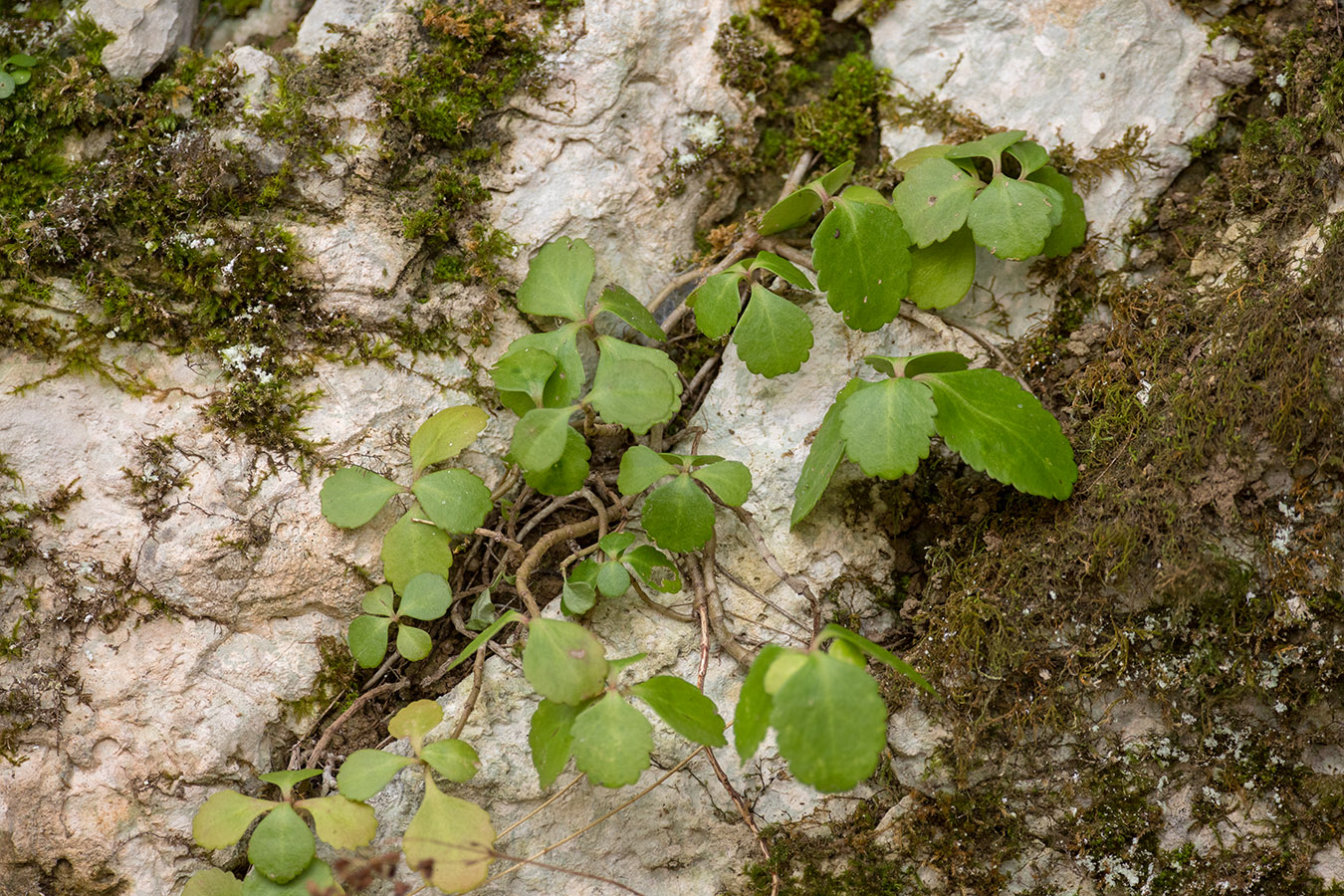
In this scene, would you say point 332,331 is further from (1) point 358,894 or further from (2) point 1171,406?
(2) point 1171,406

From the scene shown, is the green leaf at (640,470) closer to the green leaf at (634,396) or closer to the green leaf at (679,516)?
the green leaf at (679,516)

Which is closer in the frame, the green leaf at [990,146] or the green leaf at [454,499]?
the green leaf at [454,499]

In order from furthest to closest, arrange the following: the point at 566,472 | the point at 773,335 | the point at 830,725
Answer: the point at 773,335 → the point at 566,472 → the point at 830,725

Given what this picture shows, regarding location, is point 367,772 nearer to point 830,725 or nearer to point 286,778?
point 286,778

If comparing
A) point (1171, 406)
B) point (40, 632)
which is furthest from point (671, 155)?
point (40, 632)

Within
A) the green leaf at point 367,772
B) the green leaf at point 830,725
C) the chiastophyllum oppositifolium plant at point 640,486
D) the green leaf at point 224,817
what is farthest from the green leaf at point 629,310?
the green leaf at point 224,817

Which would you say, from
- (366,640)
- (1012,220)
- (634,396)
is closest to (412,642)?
(366,640)
